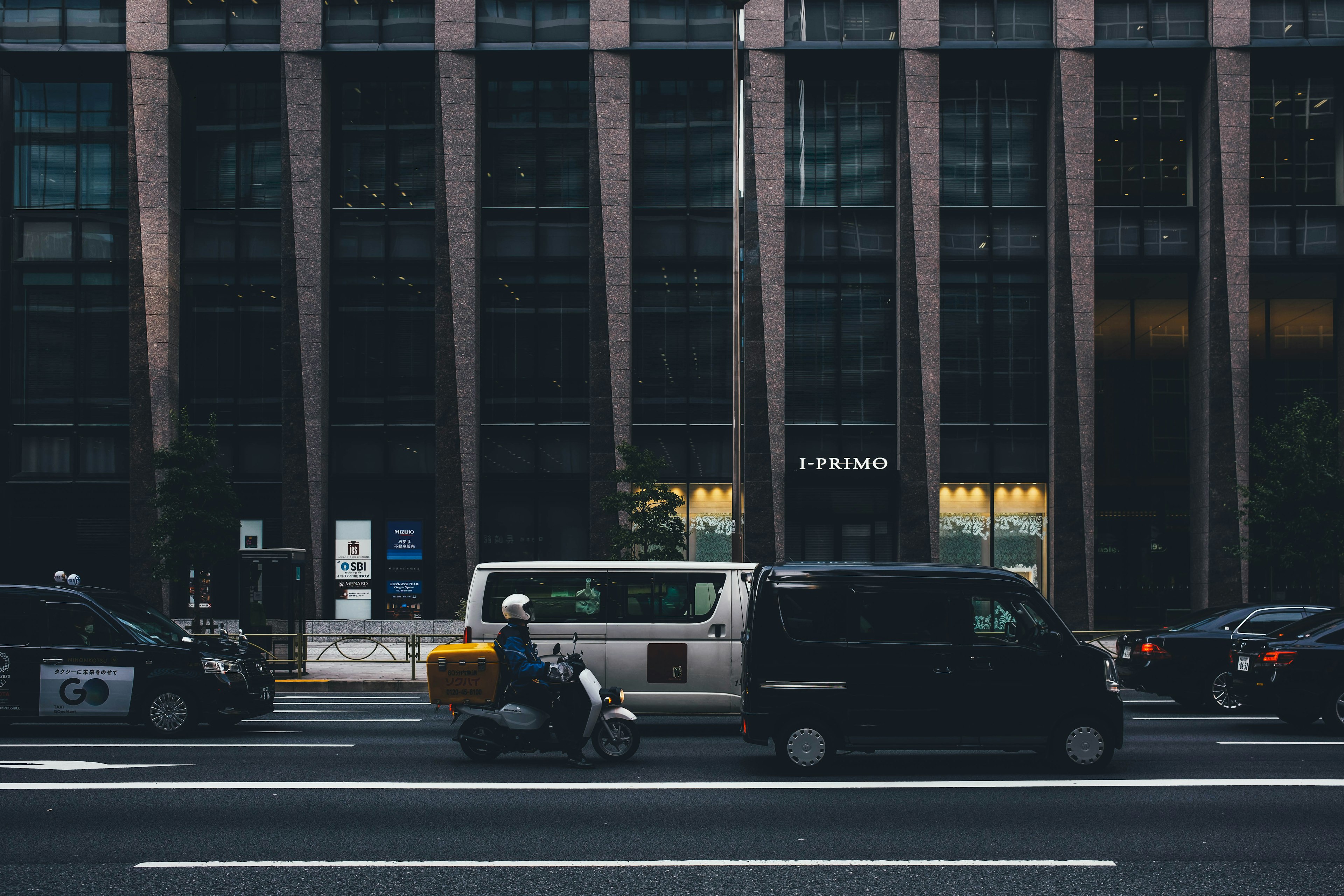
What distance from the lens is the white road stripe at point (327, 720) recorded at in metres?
14.4

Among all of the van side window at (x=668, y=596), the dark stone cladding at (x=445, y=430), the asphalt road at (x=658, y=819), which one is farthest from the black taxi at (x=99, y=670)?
the dark stone cladding at (x=445, y=430)

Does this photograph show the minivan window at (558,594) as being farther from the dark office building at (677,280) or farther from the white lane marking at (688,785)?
the dark office building at (677,280)

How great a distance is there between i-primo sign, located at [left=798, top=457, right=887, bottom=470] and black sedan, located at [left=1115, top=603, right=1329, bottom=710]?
12.3 meters

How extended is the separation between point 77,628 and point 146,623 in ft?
2.54

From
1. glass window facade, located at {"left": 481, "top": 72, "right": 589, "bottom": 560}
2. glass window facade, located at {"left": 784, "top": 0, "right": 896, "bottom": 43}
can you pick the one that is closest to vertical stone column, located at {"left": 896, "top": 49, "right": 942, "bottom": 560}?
glass window facade, located at {"left": 784, "top": 0, "right": 896, "bottom": 43}

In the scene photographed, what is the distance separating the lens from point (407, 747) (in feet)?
39.5

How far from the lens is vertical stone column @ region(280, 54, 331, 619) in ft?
93.7

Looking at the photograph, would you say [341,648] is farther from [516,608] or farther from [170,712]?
[516,608]

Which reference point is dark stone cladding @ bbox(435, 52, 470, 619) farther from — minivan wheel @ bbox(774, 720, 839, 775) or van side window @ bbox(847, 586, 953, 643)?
van side window @ bbox(847, 586, 953, 643)

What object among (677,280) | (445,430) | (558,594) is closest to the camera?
(558,594)

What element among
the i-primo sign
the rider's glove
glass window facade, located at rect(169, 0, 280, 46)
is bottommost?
the rider's glove

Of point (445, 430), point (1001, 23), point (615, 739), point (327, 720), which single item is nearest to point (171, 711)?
point (327, 720)

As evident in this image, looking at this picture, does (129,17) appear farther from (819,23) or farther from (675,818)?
(675,818)

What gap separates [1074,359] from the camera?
92.6ft
